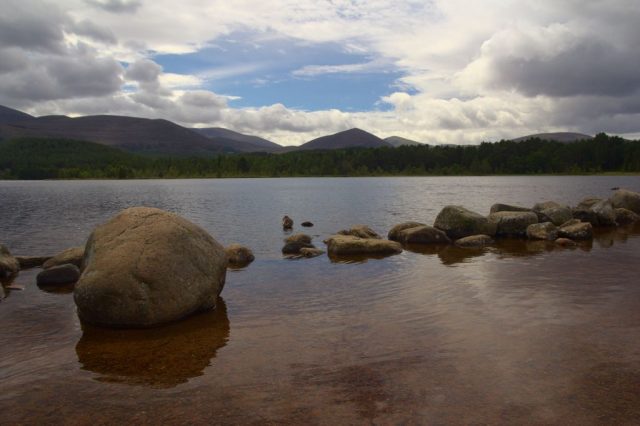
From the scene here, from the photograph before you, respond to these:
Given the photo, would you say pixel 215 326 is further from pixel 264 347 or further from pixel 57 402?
pixel 57 402

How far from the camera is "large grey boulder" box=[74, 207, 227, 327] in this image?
1309 centimetres

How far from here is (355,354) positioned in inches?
418

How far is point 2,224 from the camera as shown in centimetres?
4412

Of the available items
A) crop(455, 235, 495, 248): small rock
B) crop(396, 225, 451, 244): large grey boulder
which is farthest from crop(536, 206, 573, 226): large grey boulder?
crop(396, 225, 451, 244): large grey boulder

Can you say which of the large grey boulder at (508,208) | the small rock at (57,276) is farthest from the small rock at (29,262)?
the large grey boulder at (508,208)

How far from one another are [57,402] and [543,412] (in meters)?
8.52

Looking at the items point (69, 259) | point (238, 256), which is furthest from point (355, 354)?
point (69, 259)

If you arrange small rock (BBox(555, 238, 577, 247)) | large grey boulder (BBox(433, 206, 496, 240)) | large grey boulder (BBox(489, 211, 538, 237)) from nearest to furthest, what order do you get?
small rock (BBox(555, 238, 577, 247))
large grey boulder (BBox(433, 206, 496, 240))
large grey boulder (BBox(489, 211, 538, 237))

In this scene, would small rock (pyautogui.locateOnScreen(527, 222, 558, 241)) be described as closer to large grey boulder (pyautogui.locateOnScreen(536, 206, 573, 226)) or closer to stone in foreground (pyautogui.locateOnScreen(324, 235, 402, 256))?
large grey boulder (pyautogui.locateOnScreen(536, 206, 573, 226))

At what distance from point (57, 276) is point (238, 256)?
7.97m

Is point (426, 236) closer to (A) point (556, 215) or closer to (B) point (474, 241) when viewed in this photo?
(B) point (474, 241)

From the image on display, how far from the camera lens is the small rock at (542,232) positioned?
28375 millimetres

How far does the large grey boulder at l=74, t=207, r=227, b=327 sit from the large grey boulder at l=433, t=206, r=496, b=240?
17855mm

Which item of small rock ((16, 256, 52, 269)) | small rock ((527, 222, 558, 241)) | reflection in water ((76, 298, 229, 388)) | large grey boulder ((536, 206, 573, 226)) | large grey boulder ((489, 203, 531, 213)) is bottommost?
small rock ((16, 256, 52, 269))
